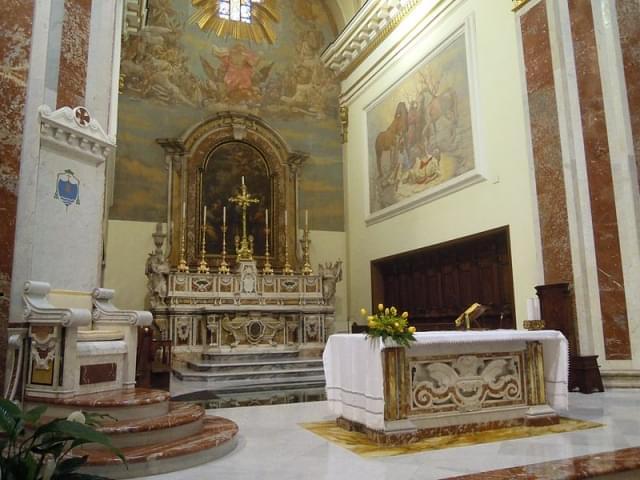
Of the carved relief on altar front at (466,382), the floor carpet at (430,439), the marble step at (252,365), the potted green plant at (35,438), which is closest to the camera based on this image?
the potted green plant at (35,438)

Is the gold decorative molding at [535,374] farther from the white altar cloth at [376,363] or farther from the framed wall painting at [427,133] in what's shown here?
the framed wall painting at [427,133]

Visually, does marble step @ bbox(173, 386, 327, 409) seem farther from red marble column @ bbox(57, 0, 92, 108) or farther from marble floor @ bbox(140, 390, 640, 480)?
red marble column @ bbox(57, 0, 92, 108)

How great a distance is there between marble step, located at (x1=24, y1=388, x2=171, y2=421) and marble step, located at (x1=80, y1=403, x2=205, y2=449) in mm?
101

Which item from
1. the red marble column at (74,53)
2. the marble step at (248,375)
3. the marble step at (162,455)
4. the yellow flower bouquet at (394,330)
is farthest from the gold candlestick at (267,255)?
the marble step at (162,455)

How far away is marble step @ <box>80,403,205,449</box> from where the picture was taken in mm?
3982

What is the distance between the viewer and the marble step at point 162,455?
3.60 metres

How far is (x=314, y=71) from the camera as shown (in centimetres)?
1524

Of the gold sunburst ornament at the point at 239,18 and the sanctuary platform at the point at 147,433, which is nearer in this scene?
the sanctuary platform at the point at 147,433

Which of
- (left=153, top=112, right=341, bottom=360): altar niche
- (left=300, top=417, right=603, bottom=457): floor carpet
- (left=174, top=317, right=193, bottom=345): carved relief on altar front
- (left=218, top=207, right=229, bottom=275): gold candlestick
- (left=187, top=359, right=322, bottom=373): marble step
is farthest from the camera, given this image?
(left=218, top=207, right=229, bottom=275): gold candlestick

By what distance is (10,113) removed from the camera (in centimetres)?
565

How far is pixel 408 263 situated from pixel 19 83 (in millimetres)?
8753

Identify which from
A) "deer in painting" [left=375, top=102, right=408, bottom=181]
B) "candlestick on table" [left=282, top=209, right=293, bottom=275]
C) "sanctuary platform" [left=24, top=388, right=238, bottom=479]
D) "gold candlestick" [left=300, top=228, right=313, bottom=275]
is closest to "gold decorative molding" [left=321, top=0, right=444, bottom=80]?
"deer in painting" [left=375, top=102, right=408, bottom=181]

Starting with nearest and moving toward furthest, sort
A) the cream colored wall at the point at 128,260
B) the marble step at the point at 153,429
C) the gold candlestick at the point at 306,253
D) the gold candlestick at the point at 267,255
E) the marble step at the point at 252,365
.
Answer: the marble step at the point at 153,429 < the marble step at the point at 252,365 < the cream colored wall at the point at 128,260 < the gold candlestick at the point at 267,255 < the gold candlestick at the point at 306,253

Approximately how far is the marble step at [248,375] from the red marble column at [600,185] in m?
4.92
